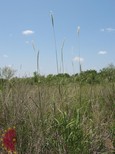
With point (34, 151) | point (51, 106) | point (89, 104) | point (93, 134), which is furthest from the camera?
point (89, 104)

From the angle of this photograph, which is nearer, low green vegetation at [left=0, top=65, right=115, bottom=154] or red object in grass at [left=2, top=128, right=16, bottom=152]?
red object in grass at [left=2, top=128, right=16, bottom=152]

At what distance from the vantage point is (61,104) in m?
4.46

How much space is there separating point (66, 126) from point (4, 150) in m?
0.75

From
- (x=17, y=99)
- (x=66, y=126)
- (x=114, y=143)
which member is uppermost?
(x=17, y=99)

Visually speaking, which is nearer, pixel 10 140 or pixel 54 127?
pixel 10 140

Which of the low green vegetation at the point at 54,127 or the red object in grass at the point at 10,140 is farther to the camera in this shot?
the low green vegetation at the point at 54,127

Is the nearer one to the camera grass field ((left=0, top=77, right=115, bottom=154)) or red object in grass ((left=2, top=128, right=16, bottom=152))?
red object in grass ((left=2, top=128, right=16, bottom=152))

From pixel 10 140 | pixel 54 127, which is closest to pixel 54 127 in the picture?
pixel 54 127

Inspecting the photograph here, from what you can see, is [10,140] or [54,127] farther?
[54,127]

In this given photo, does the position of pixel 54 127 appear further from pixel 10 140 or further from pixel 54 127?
pixel 10 140

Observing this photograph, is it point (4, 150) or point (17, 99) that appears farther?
point (17, 99)

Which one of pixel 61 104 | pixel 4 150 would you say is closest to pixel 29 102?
pixel 61 104

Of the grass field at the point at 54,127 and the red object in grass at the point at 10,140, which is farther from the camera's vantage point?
the grass field at the point at 54,127

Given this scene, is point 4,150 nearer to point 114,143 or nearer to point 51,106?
point 51,106
